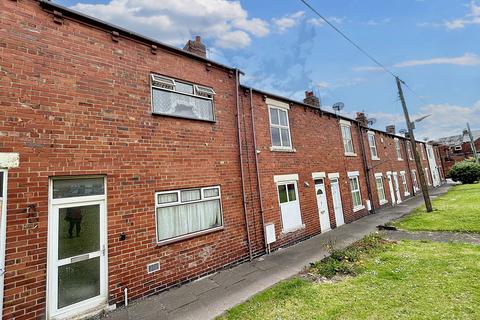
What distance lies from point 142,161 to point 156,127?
1.02 m

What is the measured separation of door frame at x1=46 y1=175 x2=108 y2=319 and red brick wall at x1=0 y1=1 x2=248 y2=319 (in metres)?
0.11

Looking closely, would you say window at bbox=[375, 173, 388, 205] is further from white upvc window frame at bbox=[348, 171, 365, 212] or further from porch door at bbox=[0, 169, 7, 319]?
porch door at bbox=[0, 169, 7, 319]

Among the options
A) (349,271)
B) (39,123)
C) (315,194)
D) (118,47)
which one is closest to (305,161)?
(315,194)

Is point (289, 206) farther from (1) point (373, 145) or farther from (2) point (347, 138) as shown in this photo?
(1) point (373, 145)

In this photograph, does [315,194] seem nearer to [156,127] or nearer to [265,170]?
[265,170]

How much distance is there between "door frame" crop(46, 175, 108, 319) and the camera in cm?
436

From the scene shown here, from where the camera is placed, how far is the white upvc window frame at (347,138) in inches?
567

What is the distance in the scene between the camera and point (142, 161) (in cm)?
584

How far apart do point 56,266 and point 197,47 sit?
7.13m

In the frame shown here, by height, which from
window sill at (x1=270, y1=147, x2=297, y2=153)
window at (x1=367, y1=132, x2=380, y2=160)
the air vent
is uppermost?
window at (x1=367, y1=132, x2=380, y2=160)

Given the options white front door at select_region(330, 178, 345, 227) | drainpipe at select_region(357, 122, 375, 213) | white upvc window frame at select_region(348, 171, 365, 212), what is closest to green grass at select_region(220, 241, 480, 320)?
white front door at select_region(330, 178, 345, 227)

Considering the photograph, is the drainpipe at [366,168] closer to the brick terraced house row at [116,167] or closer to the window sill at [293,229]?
the window sill at [293,229]

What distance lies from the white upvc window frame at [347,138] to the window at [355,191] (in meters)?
1.37

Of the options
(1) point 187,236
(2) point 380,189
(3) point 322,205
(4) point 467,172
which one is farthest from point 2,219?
(4) point 467,172
